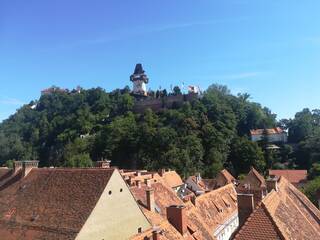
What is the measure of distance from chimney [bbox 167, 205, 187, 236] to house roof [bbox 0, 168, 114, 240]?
4.80 meters

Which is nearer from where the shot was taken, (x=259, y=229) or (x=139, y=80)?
(x=259, y=229)

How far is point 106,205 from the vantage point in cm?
A: 2320

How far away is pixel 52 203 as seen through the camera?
2386cm

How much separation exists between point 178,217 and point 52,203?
326 inches

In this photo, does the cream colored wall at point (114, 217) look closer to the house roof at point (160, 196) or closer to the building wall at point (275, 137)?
the house roof at point (160, 196)

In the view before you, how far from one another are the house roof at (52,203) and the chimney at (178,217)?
480 centimetres

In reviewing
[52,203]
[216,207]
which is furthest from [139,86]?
[52,203]

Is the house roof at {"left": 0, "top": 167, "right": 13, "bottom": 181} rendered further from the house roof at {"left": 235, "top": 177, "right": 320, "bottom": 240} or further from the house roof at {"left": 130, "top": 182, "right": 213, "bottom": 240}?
the house roof at {"left": 235, "top": 177, "right": 320, "bottom": 240}

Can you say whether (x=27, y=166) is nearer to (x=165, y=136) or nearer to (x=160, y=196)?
(x=160, y=196)

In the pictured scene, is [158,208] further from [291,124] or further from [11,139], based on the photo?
[11,139]

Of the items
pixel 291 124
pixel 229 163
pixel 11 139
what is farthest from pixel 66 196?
pixel 11 139

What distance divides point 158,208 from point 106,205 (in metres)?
7.22

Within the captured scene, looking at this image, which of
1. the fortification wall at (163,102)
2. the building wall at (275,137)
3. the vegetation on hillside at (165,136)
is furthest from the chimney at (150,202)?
the fortification wall at (163,102)

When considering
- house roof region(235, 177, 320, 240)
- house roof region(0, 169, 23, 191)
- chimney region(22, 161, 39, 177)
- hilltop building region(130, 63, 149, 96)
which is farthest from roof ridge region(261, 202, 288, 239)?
hilltop building region(130, 63, 149, 96)
